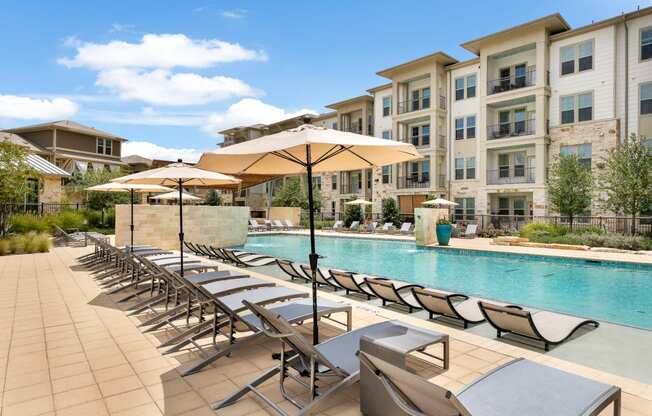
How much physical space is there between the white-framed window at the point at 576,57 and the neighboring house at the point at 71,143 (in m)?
37.5

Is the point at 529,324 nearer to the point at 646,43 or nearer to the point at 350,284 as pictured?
the point at 350,284

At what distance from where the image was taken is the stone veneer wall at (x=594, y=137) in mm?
20281

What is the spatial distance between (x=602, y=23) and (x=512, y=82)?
5109 mm

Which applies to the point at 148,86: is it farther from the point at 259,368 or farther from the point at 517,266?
the point at 259,368

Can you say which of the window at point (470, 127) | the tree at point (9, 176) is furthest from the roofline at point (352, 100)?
the tree at point (9, 176)

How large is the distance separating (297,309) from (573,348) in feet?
10.8

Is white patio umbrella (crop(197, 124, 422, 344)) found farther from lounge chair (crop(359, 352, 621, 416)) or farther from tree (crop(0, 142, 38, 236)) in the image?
tree (crop(0, 142, 38, 236))

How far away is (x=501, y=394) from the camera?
8.29ft

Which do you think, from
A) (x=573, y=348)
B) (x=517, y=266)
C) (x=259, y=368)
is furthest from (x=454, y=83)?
(x=259, y=368)

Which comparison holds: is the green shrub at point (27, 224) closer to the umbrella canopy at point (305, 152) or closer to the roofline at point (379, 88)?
the umbrella canopy at point (305, 152)

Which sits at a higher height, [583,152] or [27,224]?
[583,152]

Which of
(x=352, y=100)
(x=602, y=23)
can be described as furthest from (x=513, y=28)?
(x=352, y=100)

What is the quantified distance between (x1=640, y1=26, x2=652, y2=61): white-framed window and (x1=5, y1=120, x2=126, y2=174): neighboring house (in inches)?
1599

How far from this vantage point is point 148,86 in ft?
185
